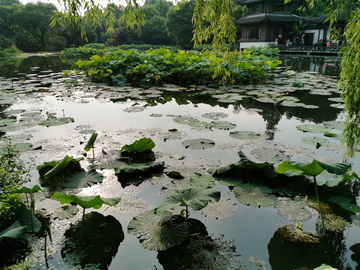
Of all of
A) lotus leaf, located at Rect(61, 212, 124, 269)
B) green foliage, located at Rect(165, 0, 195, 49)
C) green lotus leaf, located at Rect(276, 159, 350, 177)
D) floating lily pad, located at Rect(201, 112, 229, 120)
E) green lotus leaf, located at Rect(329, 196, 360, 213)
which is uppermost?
green foliage, located at Rect(165, 0, 195, 49)

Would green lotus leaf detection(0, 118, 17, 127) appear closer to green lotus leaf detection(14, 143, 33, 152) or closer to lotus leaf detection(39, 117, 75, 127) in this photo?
lotus leaf detection(39, 117, 75, 127)

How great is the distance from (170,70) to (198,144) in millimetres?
4052

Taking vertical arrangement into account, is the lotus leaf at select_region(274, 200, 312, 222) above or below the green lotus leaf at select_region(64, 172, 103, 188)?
below

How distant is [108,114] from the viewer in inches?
148

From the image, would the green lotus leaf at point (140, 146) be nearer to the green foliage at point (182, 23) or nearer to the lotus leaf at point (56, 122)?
the lotus leaf at point (56, 122)

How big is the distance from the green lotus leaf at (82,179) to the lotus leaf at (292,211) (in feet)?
4.05

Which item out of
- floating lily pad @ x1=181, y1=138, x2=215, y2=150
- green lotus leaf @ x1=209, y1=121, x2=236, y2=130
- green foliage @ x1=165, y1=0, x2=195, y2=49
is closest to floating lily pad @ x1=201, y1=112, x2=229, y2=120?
green lotus leaf @ x1=209, y1=121, x2=236, y2=130

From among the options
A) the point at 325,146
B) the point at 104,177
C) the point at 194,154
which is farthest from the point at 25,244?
the point at 325,146

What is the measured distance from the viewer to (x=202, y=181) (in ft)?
5.74

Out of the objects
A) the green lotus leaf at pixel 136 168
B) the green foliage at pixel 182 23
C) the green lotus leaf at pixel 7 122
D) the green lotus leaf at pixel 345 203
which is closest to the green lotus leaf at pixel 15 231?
the green lotus leaf at pixel 136 168

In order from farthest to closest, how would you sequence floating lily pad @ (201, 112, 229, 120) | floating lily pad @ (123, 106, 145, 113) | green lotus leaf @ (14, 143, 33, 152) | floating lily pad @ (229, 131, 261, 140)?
floating lily pad @ (123, 106, 145, 113) → floating lily pad @ (201, 112, 229, 120) → floating lily pad @ (229, 131, 261, 140) → green lotus leaf @ (14, 143, 33, 152)

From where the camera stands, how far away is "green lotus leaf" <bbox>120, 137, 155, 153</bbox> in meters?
2.13

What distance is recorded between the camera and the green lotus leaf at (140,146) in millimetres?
2129

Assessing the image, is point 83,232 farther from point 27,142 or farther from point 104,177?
point 27,142
